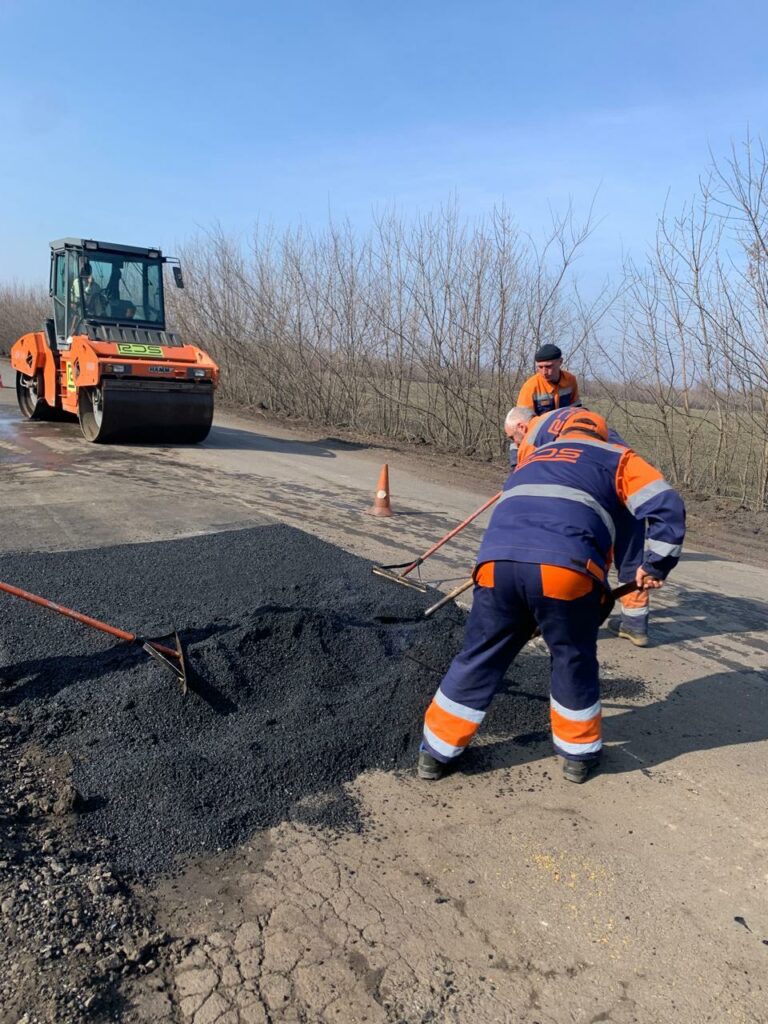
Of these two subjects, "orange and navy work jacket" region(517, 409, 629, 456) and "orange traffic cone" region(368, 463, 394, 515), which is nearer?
"orange and navy work jacket" region(517, 409, 629, 456)

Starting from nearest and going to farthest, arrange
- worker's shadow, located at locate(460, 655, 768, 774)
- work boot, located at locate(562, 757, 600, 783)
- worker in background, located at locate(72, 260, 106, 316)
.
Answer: work boot, located at locate(562, 757, 600, 783), worker's shadow, located at locate(460, 655, 768, 774), worker in background, located at locate(72, 260, 106, 316)

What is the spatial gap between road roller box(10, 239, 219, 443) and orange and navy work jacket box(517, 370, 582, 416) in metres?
6.17

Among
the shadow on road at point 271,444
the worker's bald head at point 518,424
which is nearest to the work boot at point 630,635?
the worker's bald head at point 518,424

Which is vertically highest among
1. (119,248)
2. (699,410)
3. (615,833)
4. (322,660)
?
(119,248)

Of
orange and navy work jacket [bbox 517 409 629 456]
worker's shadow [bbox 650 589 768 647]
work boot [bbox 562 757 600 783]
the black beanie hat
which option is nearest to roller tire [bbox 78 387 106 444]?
the black beanie hat

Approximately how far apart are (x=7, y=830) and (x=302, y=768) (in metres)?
1.13

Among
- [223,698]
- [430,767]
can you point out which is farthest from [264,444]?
[430,767]

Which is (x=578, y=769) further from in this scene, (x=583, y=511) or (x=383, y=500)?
(x=383, y=500)

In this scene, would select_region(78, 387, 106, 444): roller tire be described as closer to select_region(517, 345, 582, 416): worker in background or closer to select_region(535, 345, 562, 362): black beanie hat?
select_region(517, 345, 582, 416): worker in background

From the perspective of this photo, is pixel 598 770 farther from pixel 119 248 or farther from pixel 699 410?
pixel 119 248

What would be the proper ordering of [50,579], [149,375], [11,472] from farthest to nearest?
[149,375] → [11,472] → [50,579]

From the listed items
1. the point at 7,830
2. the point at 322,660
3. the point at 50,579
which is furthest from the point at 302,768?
the point at 50,579

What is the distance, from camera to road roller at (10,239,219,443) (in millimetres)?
10555

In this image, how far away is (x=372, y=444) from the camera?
14203 millimetres
